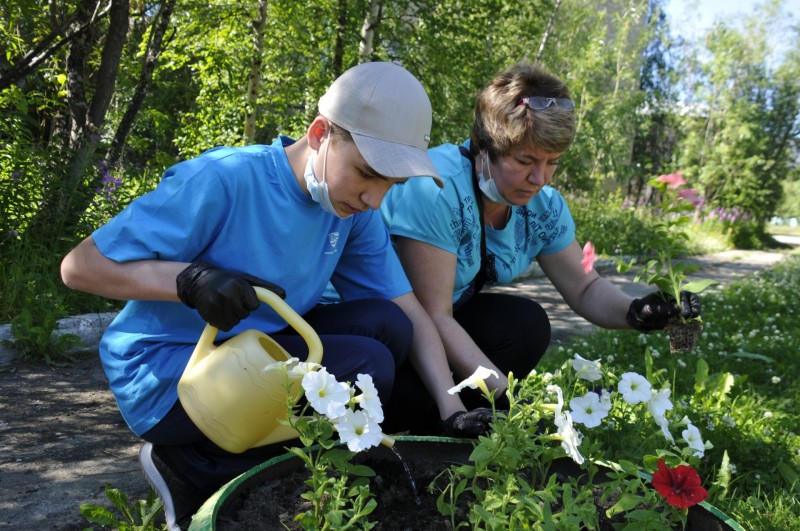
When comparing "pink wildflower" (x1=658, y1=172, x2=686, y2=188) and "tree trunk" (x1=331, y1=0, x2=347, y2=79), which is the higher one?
"tree trunk" (x1=331, y1=0, x2=347, y2=79)

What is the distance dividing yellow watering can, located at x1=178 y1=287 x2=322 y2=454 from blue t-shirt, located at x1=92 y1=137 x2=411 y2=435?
0.86 feet

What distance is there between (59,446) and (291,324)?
1.56m

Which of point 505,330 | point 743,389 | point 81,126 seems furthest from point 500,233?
point 81,126

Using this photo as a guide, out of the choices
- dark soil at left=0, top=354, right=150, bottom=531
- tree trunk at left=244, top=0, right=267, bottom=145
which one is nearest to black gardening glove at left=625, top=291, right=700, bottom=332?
dark soil at left=0, top=354, right=150, bottom=531

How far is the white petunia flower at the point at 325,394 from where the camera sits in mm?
1196

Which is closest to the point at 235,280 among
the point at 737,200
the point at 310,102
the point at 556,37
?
the point at 310,102

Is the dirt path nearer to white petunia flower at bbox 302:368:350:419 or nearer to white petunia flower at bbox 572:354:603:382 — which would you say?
white petunia flower at bbox 302:368:350:419

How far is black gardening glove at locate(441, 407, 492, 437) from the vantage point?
1.71 metres

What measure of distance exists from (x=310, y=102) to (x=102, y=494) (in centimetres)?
562

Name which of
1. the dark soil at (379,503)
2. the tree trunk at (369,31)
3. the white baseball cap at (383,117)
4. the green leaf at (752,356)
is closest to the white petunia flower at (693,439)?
the dark soil at (379,503)

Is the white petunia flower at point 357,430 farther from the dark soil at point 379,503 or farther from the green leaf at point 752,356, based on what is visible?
the green leaf at point 752,356

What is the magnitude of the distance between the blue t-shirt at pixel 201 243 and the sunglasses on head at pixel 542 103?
76cm

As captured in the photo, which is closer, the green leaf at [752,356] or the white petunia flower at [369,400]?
the white petunia flower at [369,400]

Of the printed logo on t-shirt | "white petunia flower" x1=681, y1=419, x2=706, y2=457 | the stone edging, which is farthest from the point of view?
the stone edging
